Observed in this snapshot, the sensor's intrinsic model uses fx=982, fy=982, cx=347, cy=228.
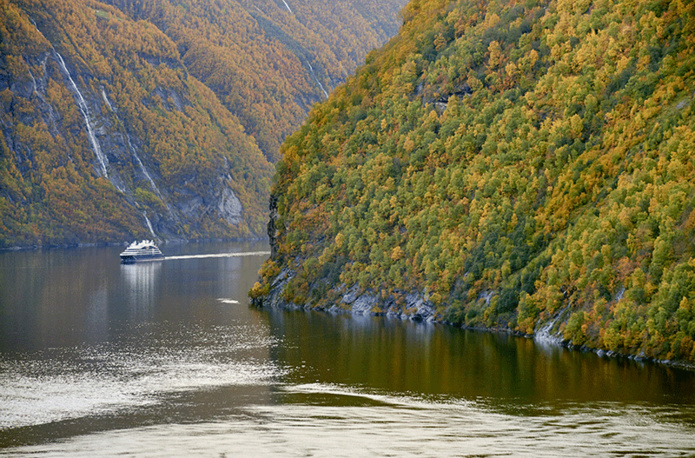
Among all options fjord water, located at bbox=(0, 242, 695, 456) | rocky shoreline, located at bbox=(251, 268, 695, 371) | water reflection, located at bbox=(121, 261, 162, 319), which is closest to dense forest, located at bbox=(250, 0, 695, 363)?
rocky shoreline, located at bbox=(251, 268, 695, 371)

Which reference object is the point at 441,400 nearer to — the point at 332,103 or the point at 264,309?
the point at 264,309

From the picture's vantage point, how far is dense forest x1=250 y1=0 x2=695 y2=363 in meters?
66.2

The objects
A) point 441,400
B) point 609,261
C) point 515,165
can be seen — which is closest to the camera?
point 441,400

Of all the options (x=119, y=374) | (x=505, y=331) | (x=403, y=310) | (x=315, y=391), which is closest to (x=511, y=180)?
(x=505, y=331)

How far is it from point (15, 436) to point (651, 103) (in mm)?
52509

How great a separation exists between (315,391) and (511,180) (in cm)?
3517

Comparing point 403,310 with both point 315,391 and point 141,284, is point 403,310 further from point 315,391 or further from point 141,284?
point 141,284

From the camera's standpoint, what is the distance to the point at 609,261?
221 feet

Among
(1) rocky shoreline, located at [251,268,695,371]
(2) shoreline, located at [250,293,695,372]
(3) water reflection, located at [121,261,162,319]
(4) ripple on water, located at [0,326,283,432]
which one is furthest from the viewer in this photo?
(3) water reflection, located at [121,261,162,319]

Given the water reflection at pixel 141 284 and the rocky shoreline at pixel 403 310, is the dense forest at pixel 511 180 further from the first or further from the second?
the water reflection at pixel 141 284

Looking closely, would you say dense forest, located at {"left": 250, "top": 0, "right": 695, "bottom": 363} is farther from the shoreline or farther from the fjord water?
the fjord water

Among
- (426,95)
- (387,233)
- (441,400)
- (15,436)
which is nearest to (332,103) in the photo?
(426,95)

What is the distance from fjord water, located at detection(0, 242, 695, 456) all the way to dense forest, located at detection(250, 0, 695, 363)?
395 centimetres

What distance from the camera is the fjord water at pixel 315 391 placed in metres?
42.6
